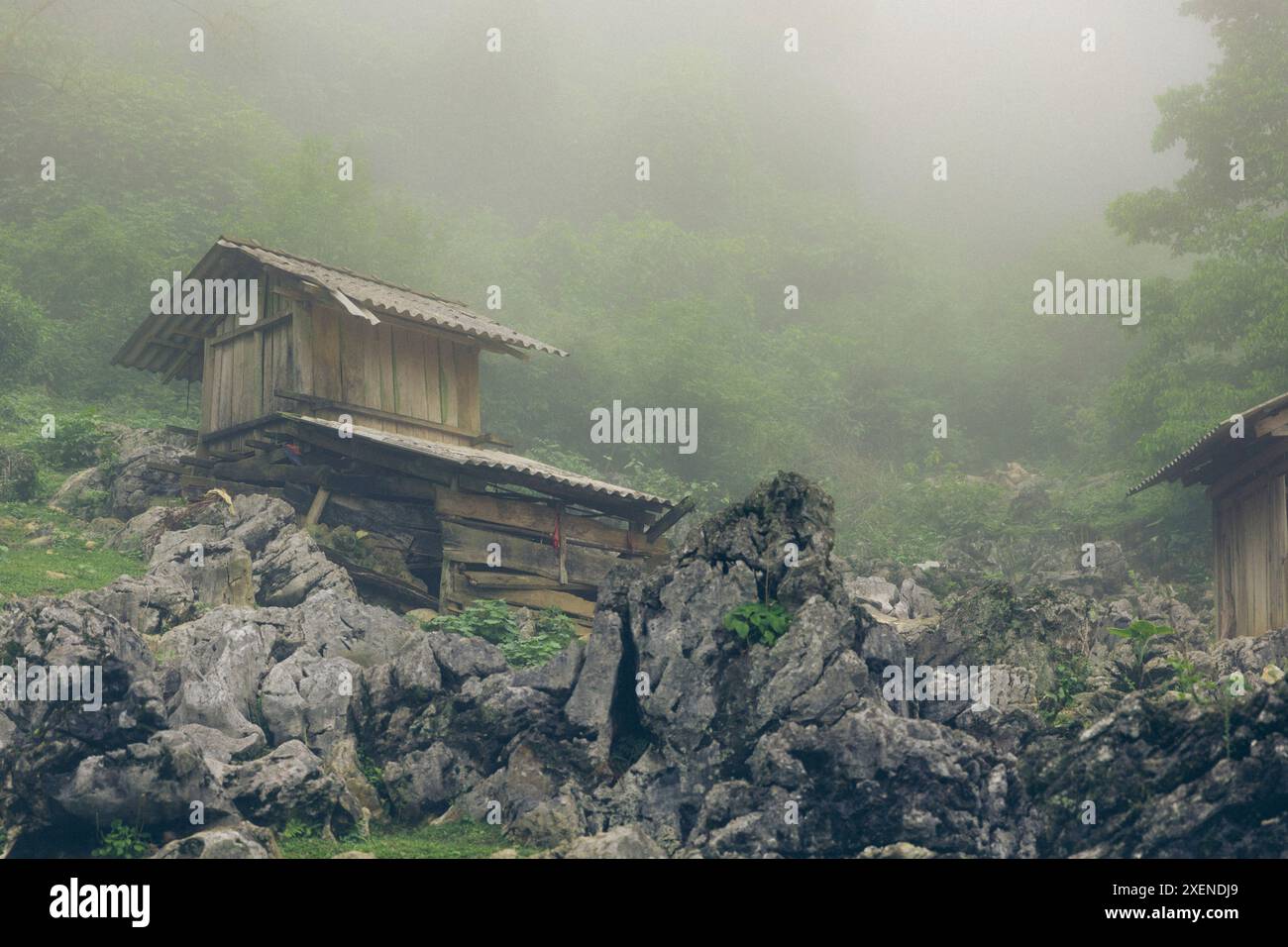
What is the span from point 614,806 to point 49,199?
1573 inches

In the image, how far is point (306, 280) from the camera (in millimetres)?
23531

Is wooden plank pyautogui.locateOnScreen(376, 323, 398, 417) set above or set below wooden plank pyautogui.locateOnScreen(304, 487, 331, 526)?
above

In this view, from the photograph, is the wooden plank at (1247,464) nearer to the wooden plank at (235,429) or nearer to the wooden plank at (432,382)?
the wooden plank at (432,382)

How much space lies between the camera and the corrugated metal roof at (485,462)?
864 inches

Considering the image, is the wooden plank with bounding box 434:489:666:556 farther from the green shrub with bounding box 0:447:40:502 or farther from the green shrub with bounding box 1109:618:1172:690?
the green shrub with bounding box 1109:618:1172:690

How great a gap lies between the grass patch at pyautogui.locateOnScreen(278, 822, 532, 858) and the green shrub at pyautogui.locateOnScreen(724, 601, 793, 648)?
3412 mm

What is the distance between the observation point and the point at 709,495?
3603 cm

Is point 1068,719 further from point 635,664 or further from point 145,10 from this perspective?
point 145,10

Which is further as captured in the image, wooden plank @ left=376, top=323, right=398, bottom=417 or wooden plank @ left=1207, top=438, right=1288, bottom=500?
wooden plank @ left=376, top=323, right=398, bottom=417

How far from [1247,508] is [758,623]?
11560 millimetres

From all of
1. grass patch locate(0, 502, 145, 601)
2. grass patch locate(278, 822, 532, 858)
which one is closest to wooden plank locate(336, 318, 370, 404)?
grass patch locate(0, 502, 145, 601)

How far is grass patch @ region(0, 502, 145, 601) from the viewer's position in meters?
19.8

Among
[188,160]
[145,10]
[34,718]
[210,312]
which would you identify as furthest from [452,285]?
[34,718]

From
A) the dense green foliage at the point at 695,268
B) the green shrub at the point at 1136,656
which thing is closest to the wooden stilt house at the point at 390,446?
the dense green foliage at the point at 695,268
